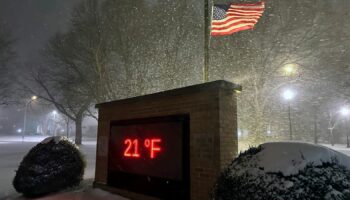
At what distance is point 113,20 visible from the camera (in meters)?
17.8

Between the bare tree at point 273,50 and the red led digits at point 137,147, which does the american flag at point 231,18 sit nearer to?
the red led digits at point 137,147

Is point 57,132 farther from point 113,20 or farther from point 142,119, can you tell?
point 142,119

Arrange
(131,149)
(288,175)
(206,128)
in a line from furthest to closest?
(131,149), (206,128), (288,175)

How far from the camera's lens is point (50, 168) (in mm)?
7980

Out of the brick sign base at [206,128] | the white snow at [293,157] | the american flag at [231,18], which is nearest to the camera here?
the white snow at [293,157]

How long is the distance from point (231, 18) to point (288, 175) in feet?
22.6

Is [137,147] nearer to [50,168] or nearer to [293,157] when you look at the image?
[50,168]

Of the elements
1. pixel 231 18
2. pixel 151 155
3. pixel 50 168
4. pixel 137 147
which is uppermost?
pixel 231 18

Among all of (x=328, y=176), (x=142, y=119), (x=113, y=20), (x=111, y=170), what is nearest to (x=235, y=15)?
(x=142, y=119)

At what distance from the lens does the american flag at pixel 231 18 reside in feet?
29.7

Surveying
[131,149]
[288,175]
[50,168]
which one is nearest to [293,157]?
[288,175]

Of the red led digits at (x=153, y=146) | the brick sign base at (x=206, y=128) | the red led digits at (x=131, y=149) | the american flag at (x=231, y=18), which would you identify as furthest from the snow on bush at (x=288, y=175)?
the american flag at (x=231, y=18)

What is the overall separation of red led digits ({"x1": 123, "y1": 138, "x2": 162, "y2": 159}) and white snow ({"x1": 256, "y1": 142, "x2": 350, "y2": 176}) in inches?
118

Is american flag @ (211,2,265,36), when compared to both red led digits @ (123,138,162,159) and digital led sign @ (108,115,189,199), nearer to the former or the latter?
digital led sign @ (108,115,189,199)
